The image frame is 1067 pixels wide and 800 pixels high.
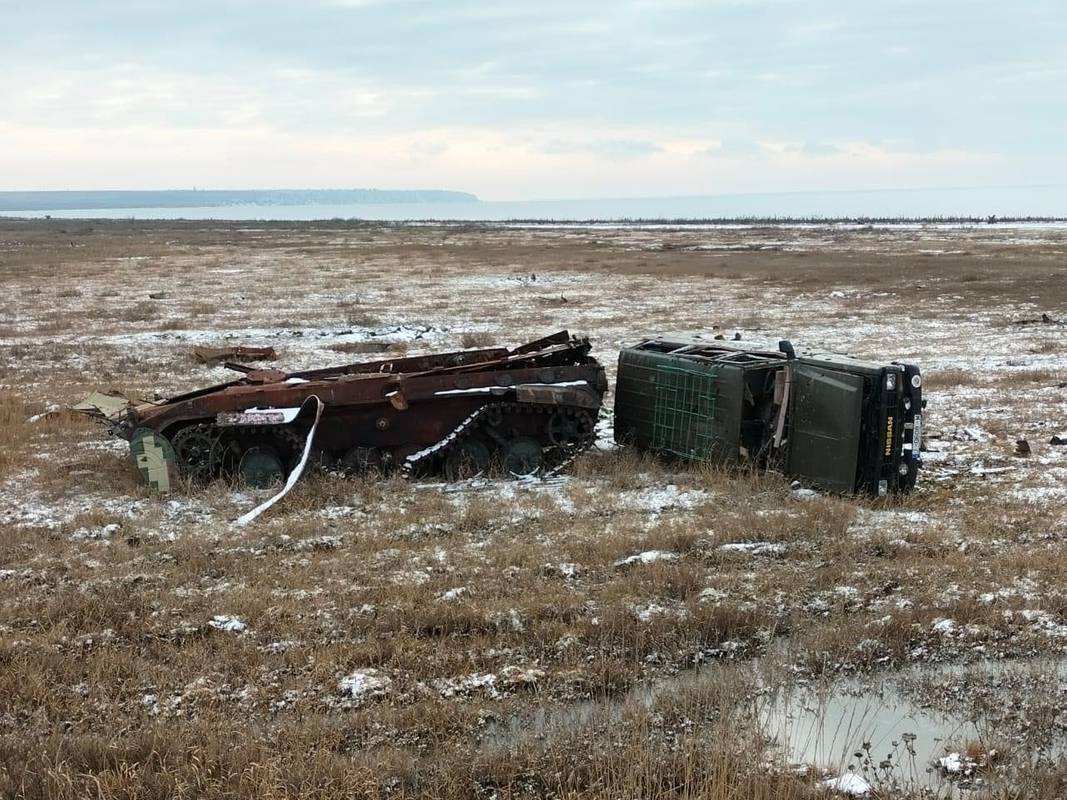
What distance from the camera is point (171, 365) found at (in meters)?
18.0

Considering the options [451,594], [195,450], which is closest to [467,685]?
[451,594]

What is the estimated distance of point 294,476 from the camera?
9.09 meters

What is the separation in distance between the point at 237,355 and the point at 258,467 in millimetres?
9109

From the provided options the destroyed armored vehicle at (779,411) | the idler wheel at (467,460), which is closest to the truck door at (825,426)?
the destroyed armored vehicle at (779,411)

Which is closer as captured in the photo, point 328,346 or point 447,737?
point 447,737

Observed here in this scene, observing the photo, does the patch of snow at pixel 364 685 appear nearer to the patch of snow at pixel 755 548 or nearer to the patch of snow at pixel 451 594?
the patch of snow at pixel 451 594

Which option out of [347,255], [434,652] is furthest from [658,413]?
[347,255]

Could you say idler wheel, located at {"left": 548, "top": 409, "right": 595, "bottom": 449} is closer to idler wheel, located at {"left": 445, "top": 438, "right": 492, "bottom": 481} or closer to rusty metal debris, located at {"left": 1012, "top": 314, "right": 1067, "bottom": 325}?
idler wheel, located at {"left": 445, "top": 438, "right": 492, "bottom": 481}

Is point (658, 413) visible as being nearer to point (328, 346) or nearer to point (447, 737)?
point (447, 737)

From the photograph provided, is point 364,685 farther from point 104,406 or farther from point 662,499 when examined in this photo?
point 104,406

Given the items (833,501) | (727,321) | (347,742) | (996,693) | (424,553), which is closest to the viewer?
(347,742)

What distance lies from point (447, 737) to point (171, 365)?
49.0 ft

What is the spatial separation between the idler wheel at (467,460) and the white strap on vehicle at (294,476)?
1435 millimetres

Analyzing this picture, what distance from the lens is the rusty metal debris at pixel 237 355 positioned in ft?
59.8
